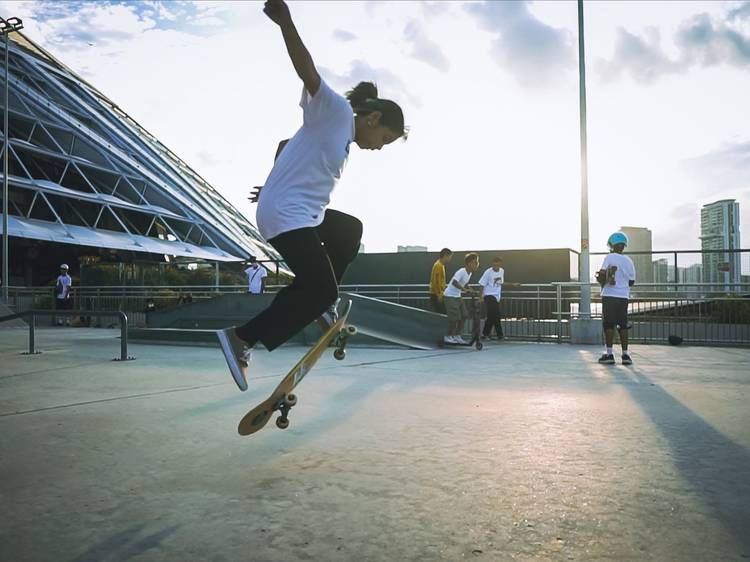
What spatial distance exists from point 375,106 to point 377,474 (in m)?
2.02

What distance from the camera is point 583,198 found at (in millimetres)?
13406

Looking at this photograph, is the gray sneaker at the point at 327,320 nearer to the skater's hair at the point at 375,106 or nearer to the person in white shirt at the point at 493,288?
the skater's hair at the point at 375,106

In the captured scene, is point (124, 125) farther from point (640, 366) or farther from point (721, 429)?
point (721, 429)

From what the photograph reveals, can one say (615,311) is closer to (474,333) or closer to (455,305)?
(474,333)

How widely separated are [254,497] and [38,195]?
34281mm

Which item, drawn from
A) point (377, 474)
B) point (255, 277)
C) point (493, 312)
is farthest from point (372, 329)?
point (377, 474)

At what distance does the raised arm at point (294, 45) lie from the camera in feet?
9.06

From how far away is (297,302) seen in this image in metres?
3.17

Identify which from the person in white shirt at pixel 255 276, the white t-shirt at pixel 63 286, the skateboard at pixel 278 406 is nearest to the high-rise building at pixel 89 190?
the white t-shirt at pixel 63 286

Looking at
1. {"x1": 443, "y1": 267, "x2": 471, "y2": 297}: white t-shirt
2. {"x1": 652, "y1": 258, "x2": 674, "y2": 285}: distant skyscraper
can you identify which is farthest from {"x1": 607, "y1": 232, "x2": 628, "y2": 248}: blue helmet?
{"x1": 652, "y1": 258, "x2": 674, "y2": 285}: distant skyscraper

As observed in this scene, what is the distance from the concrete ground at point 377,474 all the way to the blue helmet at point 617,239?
10.4ft

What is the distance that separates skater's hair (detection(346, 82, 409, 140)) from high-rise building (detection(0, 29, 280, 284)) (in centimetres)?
2731

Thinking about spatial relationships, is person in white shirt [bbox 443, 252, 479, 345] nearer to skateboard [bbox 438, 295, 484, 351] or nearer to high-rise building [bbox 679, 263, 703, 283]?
skateboard [bbox 438, 295, 484, 351]

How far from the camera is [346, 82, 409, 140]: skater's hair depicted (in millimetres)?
3369
